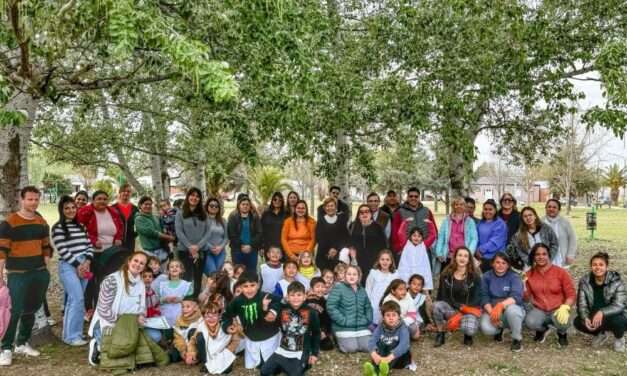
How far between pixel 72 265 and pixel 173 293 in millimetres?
1216

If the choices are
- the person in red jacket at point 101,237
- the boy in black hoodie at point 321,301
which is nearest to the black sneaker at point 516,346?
the boy in black hoodie at point 321,301

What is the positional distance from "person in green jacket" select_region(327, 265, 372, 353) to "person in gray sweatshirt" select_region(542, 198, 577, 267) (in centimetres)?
297

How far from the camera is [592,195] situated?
60219mm

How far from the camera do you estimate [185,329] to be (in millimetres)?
5461

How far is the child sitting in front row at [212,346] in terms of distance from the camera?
5.14 meters

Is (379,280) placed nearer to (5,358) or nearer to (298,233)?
(298,233)

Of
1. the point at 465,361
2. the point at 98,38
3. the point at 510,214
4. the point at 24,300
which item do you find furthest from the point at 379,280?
the point at 98,38

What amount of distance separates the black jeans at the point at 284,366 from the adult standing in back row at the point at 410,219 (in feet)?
9.50

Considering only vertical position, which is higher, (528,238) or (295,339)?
(528,238)

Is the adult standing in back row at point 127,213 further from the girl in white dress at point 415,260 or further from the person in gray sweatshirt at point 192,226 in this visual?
the girl in white dress at point 415,260

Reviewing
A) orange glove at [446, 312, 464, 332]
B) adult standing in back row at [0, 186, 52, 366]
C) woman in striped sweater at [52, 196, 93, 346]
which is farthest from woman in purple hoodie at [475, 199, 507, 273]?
adult standing in back row at [0, 186, 52, 366]

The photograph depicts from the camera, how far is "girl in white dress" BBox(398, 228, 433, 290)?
6.76m

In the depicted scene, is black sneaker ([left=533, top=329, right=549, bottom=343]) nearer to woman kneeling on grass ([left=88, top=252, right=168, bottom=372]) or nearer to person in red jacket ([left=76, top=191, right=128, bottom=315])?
woman kneeling on grass ([left=88, top=252, right=168, bottom=372])

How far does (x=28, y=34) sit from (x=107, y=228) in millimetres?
Answer: 3258
